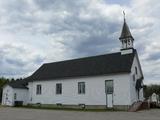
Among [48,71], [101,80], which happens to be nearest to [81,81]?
[101,80]

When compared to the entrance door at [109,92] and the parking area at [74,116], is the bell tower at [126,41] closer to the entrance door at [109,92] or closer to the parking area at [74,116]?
the entrance door at [109,92]

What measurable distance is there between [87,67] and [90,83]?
3.08 meters

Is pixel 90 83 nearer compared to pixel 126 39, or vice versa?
pixel 90 83

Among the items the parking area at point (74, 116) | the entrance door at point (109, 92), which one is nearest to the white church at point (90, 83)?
the entrance door at point (109, 92)

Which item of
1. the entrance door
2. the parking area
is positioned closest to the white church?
Result: the entrance door

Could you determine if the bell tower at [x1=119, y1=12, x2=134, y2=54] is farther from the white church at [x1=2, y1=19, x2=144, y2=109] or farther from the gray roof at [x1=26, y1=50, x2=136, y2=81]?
the gray roof at [x1=26, y1=50, x2=136, y2=81]

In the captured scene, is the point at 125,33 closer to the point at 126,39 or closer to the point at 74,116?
the point at 126,39

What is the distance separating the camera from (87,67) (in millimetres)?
38344

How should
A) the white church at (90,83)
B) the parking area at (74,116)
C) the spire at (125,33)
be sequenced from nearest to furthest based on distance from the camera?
1. the parking area at (74,116)
2. the white church at (90,83)
3. the spire at (125,33)

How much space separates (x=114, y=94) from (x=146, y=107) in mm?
4195

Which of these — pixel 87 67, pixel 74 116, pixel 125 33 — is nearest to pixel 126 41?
pixel 125 33

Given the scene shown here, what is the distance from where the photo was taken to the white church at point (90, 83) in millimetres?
A: 33469

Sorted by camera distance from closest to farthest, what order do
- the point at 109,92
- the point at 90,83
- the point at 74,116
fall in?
the point at 74,116 < the point at 109,92 < the point at 90,83

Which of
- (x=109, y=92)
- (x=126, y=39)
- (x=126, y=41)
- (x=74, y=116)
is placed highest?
(x=126, y=39)
